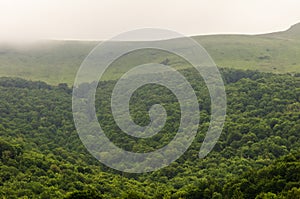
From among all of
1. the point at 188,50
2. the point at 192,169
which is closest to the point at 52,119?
the point at 192,169

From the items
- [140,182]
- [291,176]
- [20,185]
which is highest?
[291,176]

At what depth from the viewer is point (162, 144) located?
110 meters

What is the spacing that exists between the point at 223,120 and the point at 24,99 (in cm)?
6735

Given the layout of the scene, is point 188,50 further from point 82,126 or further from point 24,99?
point 82,126

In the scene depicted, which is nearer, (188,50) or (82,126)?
(82,126)

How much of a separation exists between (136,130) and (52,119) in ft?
103

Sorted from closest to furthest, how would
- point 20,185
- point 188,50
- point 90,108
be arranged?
point 20,185, point 90,108, point 188,50

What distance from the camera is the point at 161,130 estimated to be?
118 meters

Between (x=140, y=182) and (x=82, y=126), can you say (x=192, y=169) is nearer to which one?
(x=140, y=182)

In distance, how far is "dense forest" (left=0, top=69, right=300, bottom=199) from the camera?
6241 cm

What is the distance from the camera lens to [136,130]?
123 meters

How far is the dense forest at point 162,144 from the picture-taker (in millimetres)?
62406

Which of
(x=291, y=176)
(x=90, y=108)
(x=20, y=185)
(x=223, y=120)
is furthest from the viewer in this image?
(x=90, y=108)

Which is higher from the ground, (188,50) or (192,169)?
(188,50)
